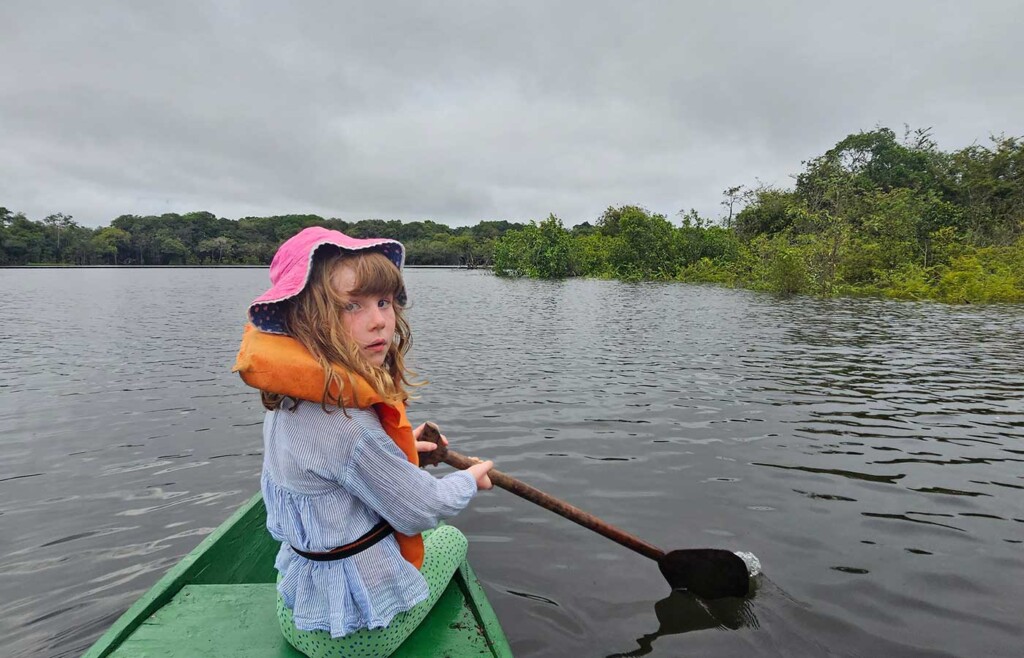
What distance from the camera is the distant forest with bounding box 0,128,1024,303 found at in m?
28.4

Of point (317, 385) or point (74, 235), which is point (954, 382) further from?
point (74, 235)

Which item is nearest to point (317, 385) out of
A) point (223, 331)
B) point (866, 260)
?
point (223, 331)

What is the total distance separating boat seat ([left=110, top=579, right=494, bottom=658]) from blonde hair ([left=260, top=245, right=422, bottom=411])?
101cm

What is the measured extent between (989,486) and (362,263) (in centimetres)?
594

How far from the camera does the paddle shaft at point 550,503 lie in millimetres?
2686

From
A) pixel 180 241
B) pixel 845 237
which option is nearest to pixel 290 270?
pixel 845 237

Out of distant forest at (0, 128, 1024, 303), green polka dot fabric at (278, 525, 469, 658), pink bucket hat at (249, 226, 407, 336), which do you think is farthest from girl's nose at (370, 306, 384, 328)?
distant forest at (0, 128, 1024, 303)

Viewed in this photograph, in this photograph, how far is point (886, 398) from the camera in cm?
799

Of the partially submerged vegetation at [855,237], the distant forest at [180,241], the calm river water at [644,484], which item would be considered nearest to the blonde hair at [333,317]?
the calm river water at [644,484]

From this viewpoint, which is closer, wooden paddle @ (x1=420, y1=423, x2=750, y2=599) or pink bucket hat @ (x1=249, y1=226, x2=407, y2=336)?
pink bucket hat @ (x1=249, y1=226, x2=407, y2=336)

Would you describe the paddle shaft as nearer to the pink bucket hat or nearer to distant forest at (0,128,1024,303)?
the pink bucket hat

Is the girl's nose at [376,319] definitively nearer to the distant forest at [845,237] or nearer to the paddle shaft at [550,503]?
the paddle shaft at [550,503]

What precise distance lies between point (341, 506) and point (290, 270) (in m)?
0.82

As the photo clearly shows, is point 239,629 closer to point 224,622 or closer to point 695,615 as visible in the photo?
point 224,622
